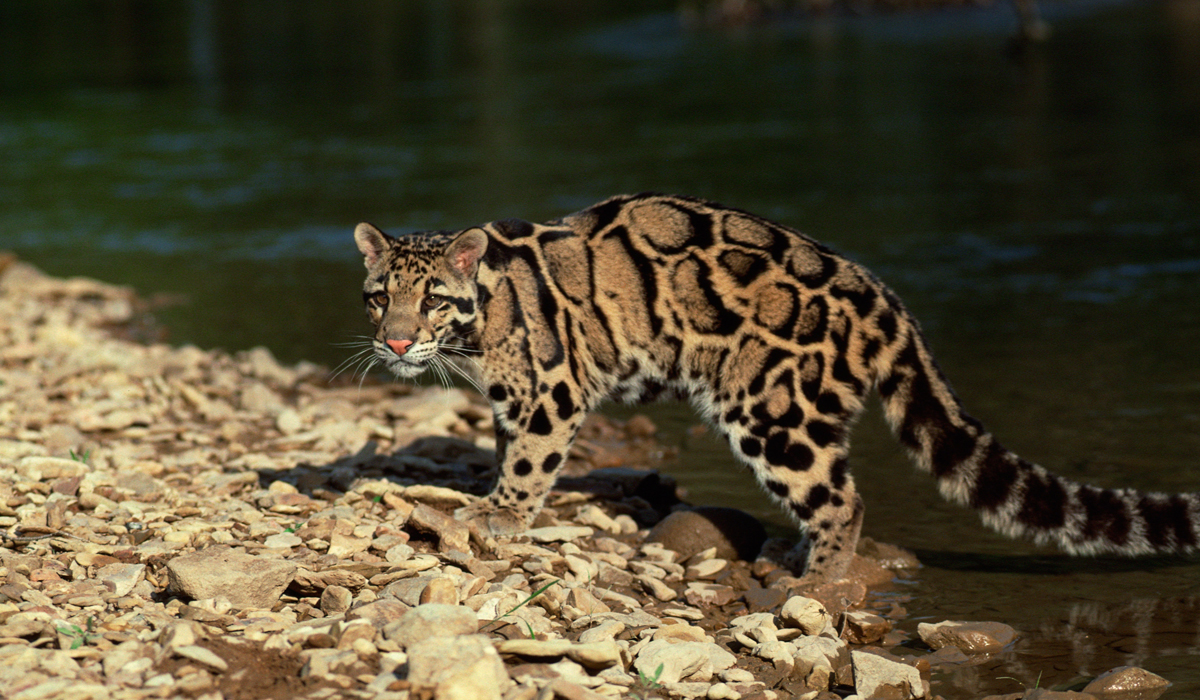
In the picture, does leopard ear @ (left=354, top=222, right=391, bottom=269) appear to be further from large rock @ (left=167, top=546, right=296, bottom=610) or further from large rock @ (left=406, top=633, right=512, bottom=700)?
large rock @ (left=406, top=633, right=512, bottom=700)

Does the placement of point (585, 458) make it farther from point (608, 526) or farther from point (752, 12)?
point (752, 12)

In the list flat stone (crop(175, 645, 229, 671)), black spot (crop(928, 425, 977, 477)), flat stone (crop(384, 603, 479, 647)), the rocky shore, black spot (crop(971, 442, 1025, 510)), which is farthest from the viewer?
black spot (crop(928, 425, 977, 477))

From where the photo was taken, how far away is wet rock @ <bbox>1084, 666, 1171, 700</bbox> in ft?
20.0

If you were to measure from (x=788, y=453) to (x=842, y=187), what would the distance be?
13.2 metres

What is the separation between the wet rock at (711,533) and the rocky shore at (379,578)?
0.01m

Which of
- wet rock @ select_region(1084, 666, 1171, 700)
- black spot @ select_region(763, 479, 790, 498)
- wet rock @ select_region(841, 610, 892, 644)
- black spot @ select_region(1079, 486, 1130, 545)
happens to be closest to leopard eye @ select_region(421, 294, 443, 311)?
black spot @ select_region(763, 479, 790, 498)

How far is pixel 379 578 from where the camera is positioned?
6773mm

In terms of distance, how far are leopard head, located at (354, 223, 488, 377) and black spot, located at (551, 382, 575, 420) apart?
66 cm

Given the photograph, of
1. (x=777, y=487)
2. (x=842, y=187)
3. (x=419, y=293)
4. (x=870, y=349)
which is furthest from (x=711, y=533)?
(x=842, y=187)

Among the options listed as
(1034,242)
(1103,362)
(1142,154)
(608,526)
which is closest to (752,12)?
(1142,154)

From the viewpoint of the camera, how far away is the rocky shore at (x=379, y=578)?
5.57m

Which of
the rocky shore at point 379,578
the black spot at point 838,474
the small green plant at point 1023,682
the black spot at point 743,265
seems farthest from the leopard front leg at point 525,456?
the small green plant at point 1023,682

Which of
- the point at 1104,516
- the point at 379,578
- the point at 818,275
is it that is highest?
the point at 818,275

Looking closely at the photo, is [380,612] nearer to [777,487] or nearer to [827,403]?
[777,487]
